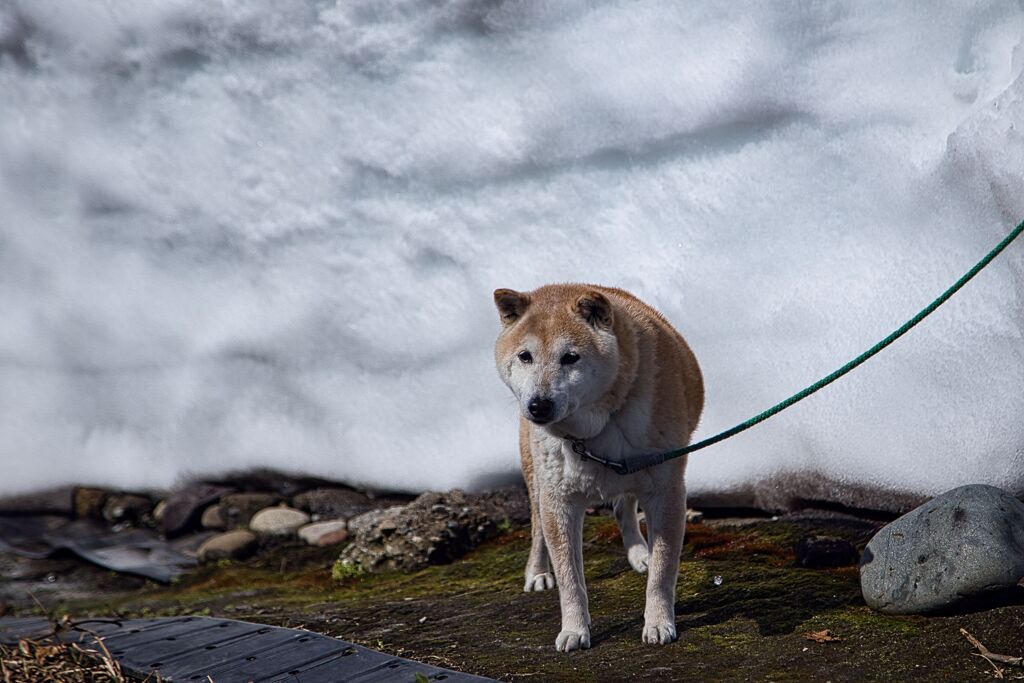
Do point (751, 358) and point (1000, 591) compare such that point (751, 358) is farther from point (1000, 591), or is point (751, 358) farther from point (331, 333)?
point (331, 333)

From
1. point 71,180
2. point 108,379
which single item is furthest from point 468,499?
point 71,180

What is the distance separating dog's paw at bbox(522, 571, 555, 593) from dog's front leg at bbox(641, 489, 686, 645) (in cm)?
103

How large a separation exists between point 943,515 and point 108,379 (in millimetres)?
8531

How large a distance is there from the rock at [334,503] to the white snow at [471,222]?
189mm

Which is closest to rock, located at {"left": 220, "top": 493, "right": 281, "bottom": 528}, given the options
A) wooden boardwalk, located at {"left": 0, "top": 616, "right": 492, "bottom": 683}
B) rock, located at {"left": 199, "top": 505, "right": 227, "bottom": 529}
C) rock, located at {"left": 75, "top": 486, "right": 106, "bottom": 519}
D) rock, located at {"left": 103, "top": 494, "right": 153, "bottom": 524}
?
rock, located at {"left": 199, "top": 505, "right": 227, "bottom": 529}

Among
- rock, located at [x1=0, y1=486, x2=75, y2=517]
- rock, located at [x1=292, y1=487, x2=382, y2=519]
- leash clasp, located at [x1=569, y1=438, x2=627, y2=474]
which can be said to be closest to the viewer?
leash clasp, located at [x1=569, y1=438, x2=627, y2=474]

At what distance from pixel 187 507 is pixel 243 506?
57 centimetres

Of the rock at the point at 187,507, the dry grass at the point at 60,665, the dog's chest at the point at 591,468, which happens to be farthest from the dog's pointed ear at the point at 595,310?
the rock at the point at 187,507

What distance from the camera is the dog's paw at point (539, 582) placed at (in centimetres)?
489

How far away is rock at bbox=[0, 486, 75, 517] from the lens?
9.56m

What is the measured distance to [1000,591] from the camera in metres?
3.76

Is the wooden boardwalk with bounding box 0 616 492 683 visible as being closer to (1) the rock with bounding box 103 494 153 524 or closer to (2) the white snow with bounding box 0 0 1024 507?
(2) the white snow with bounding box 0 0 1024 507

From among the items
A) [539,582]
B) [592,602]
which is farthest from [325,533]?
[592,602]

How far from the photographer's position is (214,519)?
857 cm
